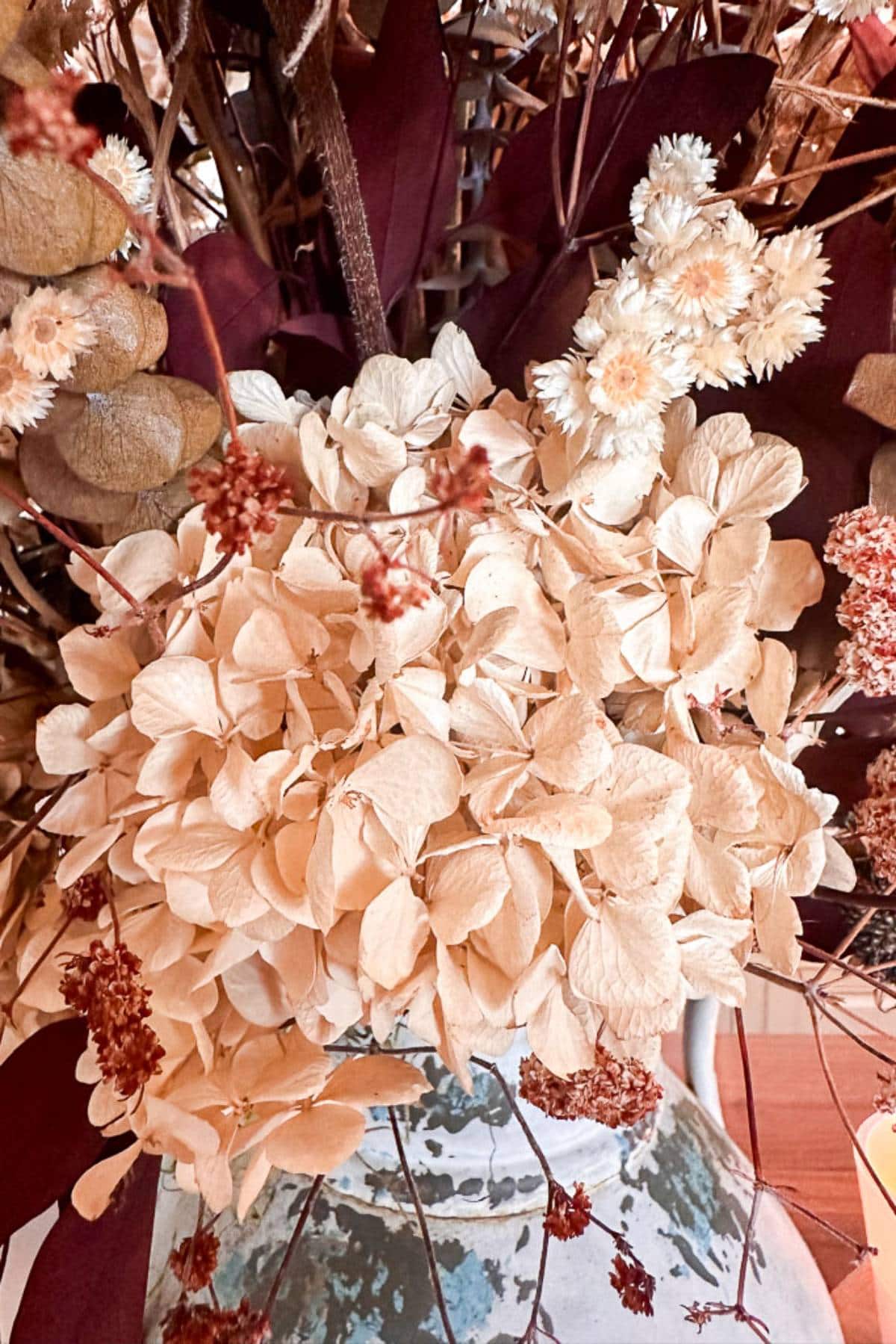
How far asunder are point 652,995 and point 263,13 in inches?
9.7

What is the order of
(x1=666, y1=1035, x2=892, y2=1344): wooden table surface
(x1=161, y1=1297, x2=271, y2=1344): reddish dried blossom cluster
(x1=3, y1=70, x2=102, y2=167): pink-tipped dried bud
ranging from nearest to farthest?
(x1=3, y1=70, x2=102, y2=167): pink-tipped dried bud → (x1=161, y1=1297, x2=271, y2=1344): reddish dried blossom cluster → (x1=666, y1=1035, x2=892, y2=1344): wooden table surface

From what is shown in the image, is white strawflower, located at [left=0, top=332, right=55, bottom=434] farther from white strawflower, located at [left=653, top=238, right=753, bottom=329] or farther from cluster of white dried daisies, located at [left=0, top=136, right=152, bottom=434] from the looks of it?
white strawflower, located at [left=653, top=238, right=753, bottom=329]

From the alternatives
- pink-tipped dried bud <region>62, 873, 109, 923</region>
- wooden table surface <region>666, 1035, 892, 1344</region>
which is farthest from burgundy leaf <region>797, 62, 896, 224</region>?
wooden table surface <region>666, 1035, 892, 1344</region>

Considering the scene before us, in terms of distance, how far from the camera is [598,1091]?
254mm

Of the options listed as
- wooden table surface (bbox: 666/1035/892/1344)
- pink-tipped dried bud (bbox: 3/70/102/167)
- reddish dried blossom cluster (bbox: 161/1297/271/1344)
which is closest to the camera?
pink-tipped dried bud (bbox: 3/70/102/167)

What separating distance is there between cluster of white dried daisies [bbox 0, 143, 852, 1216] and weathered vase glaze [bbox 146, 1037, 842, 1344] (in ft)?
0.20

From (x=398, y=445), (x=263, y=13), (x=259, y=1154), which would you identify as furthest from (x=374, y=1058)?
(x=263, y=13)

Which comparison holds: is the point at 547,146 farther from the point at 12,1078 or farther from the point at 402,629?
the point at 12,1078

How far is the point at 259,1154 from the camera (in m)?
0.24

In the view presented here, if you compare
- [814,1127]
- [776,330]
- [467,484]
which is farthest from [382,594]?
[814,1127]

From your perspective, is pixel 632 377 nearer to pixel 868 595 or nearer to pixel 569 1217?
pixel 868 595

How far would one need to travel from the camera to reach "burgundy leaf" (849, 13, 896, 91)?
272 millimetres

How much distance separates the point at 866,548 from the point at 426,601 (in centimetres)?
9

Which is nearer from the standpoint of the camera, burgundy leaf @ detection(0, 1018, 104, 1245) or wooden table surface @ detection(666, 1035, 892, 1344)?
burgundy leaf @ detection(0, 1018, 104, 1245)
